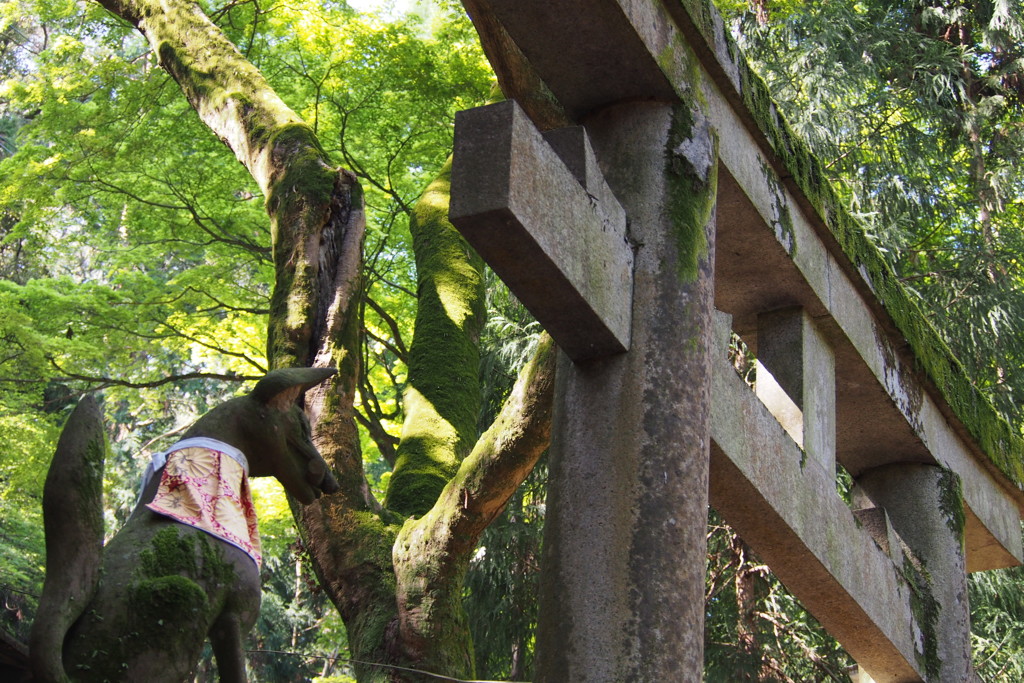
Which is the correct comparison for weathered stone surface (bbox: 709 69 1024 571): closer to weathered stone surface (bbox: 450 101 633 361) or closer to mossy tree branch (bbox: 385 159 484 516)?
weathered stone surface (bbox: 450 101 633 361)

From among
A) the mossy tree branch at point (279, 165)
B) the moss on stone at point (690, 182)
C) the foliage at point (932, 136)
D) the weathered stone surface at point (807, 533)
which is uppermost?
the foliage at point (932, 136)

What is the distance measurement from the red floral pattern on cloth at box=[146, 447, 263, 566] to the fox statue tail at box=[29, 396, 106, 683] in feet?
0.88

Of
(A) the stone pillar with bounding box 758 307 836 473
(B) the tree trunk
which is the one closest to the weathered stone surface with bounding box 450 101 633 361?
(A) the stone pillar with bounding box 758 307 836 473

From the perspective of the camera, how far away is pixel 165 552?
8.55 ft

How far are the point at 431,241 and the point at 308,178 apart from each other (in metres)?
1.23

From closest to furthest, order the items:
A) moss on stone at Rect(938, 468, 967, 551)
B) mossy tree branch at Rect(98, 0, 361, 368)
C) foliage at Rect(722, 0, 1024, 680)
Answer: moss on stone at Rect(938, 468, 967, 551)
mossy tree branch at Rect(98, 0, 361, 368)
foliage at Rect(722, 0, 1024, 680)

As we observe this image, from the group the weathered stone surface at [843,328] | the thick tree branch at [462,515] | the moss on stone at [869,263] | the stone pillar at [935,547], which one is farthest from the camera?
the stone pillar at [935,547]

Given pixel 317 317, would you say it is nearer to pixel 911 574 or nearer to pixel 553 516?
pixel 553 516

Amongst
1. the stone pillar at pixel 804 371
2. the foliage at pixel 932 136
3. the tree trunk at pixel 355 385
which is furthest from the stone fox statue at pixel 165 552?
the foliage at pixel 932 136

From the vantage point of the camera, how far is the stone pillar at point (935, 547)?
4.83 m

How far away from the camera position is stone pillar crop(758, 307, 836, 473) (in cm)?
428

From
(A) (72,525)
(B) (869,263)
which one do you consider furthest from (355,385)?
(A) (72,525)

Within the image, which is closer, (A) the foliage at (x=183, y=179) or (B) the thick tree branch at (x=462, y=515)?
(B) the thick tree branch at (x=462, y=515)

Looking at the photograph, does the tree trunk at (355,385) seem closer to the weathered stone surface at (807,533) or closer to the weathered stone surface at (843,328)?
the weathered stone surface at (843,328)
